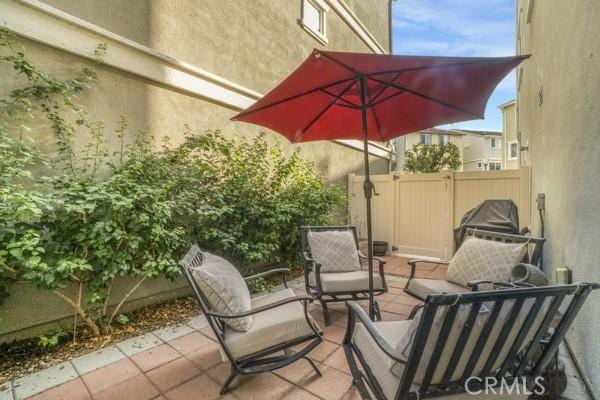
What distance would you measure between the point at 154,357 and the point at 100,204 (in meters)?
1.47

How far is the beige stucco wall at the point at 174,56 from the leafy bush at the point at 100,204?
0.15 meters

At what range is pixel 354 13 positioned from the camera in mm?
8289

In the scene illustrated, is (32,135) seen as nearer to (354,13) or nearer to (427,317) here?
(427,317)

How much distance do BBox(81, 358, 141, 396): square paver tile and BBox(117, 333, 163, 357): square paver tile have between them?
0.57ft

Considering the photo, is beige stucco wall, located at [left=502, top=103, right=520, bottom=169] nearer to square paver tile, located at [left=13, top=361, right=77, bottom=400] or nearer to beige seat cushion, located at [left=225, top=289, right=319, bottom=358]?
beige seat cushion, located at [left=225, top=289, right=319, bottom=358]

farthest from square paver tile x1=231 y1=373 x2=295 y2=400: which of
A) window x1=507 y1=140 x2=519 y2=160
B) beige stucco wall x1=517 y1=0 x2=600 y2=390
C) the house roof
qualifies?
the house roof

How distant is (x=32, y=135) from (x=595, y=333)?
4700mm

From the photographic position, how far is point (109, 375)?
7.15 ft

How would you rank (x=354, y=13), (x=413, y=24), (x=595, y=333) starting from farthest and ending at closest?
(x=413, y=24), (x=354, y=13), (x=595, y=333)

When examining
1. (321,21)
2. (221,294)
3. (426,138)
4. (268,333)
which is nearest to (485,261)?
(268,333)

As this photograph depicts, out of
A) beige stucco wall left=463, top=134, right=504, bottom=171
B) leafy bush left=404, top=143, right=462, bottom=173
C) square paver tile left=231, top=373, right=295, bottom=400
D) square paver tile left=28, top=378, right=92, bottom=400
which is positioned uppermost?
beige stucco wall left=463, top=134, right=504, bottom=171

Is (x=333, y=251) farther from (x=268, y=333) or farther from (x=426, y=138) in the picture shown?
(x=426, y=138)

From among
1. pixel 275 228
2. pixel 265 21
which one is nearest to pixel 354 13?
pixel 265 21

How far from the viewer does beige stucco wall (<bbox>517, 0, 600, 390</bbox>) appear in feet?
5.46
